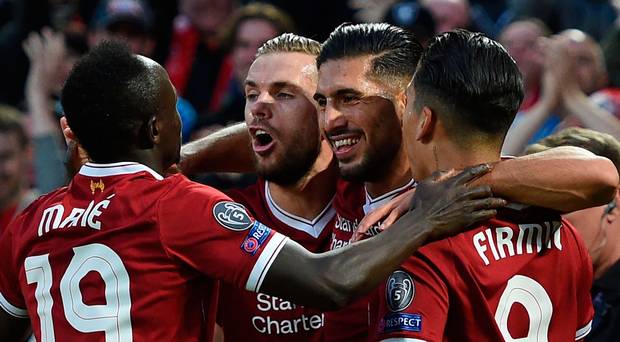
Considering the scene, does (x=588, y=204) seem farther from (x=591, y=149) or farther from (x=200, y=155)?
(x=200, y=155)

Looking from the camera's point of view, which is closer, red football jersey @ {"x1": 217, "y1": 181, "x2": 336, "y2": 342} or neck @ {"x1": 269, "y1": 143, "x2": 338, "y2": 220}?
red football jersey @ {"x1": 217, "y1": 181, "x2": 336, "y2": 342}

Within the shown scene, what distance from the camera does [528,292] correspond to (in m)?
3.38

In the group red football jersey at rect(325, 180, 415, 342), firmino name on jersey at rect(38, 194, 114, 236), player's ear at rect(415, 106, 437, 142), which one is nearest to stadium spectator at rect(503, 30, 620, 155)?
red football jersey at rect(325, 180, 415, 342)

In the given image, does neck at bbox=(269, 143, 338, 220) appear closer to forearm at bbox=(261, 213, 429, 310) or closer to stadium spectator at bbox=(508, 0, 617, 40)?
forearm at bbox=(261, 213, 429, 310)

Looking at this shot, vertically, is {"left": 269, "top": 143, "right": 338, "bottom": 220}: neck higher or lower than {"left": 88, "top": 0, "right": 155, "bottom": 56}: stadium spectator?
higher

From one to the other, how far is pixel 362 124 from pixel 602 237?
120 centimetres

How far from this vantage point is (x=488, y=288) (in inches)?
130

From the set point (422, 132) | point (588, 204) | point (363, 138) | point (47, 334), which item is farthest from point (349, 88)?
point (47, 334)

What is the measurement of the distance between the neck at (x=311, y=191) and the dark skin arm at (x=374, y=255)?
1.02 meters

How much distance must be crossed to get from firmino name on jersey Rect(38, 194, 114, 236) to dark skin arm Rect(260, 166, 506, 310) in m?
0.57

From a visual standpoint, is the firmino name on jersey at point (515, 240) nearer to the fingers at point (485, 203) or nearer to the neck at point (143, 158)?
the fingers at point (485, 203)

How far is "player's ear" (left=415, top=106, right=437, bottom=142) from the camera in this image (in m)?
3.40

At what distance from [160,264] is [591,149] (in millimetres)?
1864

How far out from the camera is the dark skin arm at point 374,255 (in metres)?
3.30
